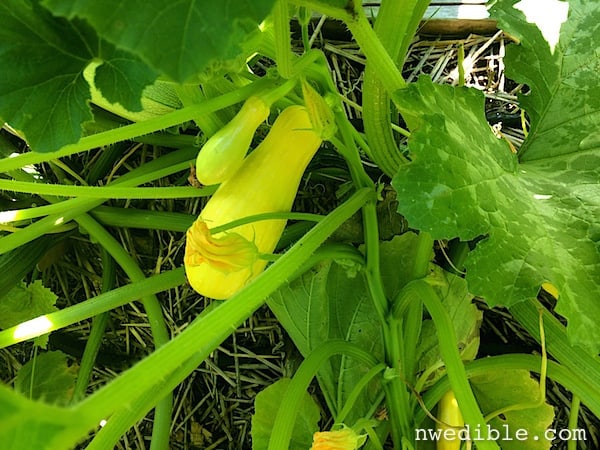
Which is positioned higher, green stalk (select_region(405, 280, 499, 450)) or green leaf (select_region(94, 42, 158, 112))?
green leaf (select_region(94, 42, 158, 112))

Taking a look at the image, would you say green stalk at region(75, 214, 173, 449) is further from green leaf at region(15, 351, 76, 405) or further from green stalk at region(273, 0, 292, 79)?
green stalk at region(273, 0, 292, 79)

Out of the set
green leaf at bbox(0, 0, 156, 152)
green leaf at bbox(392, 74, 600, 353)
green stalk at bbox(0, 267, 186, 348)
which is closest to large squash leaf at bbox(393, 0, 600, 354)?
green leaf at bbox(392, 74, 600, 353)

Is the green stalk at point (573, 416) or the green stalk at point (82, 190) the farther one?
the green stalk at point (573, 416)

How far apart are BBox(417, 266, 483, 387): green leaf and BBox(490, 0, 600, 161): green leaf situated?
260 millimetres

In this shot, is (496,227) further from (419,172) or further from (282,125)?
(282,125)

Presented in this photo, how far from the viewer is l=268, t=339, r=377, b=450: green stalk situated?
917 mm

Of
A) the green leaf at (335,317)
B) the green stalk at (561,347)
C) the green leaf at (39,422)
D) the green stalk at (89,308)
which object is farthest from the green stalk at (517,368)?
the green leaf at (39,422)

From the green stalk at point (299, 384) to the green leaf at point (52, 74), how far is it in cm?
44

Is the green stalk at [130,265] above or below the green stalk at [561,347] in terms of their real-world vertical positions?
above

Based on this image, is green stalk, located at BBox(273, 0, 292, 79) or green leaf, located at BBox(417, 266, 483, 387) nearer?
green stalk, located at BBox(273, 0, 292, 79)

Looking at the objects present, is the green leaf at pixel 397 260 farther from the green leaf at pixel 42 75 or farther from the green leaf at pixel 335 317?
the green leaf at pixel 42 75

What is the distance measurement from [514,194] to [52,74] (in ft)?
1.81

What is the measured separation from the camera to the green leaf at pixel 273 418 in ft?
3.78

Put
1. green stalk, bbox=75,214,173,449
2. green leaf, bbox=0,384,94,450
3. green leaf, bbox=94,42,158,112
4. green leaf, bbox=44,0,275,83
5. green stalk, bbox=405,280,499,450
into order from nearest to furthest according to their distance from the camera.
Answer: green leaf, bbox=0,384,94,450 < green leaf, bbox=44,0,275,83 < green leaf, bbox=94,42,158,112 < green stalk, bbox=405,280,499,450 < green stalk, bbox=75,214,173,449
